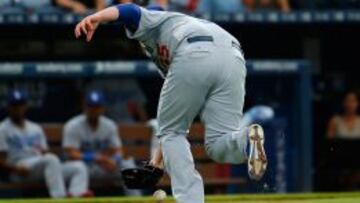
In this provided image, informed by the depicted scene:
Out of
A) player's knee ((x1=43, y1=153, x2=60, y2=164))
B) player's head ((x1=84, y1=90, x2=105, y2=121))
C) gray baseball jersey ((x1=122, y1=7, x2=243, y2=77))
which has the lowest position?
player's knee ((x1=43, y1=153, x2=60, y2=164))

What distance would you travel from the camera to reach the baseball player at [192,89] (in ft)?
21.5

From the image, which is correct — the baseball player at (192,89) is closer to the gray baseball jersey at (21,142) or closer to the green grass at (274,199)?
the green grass at (274,199)

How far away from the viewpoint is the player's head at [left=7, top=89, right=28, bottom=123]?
11.7 meters

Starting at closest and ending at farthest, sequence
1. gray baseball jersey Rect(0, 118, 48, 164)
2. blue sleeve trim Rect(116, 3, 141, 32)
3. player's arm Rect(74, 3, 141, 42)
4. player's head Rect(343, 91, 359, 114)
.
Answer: player's arm Rect(74, 3, 141, 42) < blue sleeve trim Rect(116, 3, 141, 32) < gray baseball jersey Rect(0, 118, 48, 164) < player's head Rect(343, 91, 359, 114)

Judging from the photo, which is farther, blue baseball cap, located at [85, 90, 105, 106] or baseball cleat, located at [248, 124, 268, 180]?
blue baseball cap, located at [85, 90, 105, 106]

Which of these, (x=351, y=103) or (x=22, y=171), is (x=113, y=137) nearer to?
(x=22, y=171)

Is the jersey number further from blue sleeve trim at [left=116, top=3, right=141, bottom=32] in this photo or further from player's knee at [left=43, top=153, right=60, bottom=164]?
player's knee at [left=43, top=153, right=60, bottom=164]

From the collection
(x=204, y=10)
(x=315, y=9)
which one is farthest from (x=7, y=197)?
(x=315, y=9)

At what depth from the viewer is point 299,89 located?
12.8m

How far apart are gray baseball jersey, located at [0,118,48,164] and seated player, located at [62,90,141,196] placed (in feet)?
0.91

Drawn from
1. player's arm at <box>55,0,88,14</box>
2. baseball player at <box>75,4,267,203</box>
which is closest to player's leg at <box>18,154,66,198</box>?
player's arm at <box>55,0,88,14</box>

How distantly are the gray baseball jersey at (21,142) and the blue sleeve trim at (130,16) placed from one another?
17.1 ft

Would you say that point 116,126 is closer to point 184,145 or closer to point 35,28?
point 35,28

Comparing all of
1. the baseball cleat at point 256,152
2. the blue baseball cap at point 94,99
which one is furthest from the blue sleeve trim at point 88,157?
the baseball cleat at point 256,152
